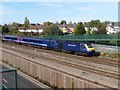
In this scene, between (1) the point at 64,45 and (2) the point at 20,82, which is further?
(1) the point at 64,45

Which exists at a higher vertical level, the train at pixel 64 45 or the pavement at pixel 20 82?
the train at pixel 64 45

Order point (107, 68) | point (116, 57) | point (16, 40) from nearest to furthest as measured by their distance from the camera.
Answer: point (107, 68) → point (116, 57) → point (16, 40)

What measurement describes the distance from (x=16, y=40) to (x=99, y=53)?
43.8 metres

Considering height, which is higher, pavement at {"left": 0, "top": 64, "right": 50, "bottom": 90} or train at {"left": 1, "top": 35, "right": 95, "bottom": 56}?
train at {"left": 1, "top": 35, "right": 95, "bottom": 56}

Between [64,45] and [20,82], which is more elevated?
[64,45]

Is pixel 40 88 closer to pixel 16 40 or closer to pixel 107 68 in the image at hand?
pixel 107 68

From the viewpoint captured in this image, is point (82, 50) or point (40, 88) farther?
point (82, 50)

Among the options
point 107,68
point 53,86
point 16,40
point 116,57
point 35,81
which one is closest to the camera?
point 53,86

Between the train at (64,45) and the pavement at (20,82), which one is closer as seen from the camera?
the pavement at (20,82)

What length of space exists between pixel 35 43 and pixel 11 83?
1732 inches

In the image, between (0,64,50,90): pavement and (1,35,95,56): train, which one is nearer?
(0,64,50,90): pavement

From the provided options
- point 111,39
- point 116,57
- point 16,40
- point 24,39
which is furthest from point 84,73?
point 16,40

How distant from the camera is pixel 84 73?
105ft

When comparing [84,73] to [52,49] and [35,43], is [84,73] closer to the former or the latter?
[52,49]
